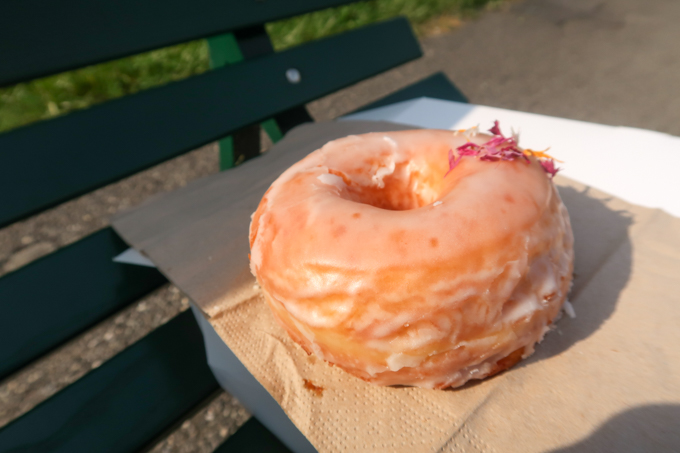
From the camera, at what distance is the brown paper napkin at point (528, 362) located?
3.12ft

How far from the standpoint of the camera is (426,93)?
2373 millimetres

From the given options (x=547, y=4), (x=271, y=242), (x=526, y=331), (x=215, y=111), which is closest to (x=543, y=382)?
(x=526, y=331)

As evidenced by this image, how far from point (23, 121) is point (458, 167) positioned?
11.5ft

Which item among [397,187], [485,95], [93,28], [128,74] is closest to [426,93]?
[397,187]

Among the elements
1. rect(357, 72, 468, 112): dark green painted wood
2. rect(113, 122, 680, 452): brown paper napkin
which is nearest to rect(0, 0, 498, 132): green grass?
rect(357, 72, 468, 112): dark green painted wood

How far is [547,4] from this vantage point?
5824mm

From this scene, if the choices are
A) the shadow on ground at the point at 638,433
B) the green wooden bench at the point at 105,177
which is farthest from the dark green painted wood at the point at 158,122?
the shadow on ground at the point at 638,433

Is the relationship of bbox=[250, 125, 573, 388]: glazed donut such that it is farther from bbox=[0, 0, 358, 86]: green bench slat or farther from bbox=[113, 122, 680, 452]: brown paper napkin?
bbox=[0, 0, 358, 86]: green bench slat

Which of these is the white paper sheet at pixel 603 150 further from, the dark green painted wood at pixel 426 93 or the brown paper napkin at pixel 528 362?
the dark green painted wood at pixel 426 93

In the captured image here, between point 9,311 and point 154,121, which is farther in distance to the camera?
point 154,121

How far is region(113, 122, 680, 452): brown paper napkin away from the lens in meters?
0.95

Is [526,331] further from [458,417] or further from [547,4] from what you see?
[547,4]

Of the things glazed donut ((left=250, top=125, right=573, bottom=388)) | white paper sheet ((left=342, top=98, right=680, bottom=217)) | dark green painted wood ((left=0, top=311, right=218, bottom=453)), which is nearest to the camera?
glazed donut ((left=250, top=125, right=573, bottom=388))

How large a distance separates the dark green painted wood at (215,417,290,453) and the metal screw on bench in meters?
1.52
